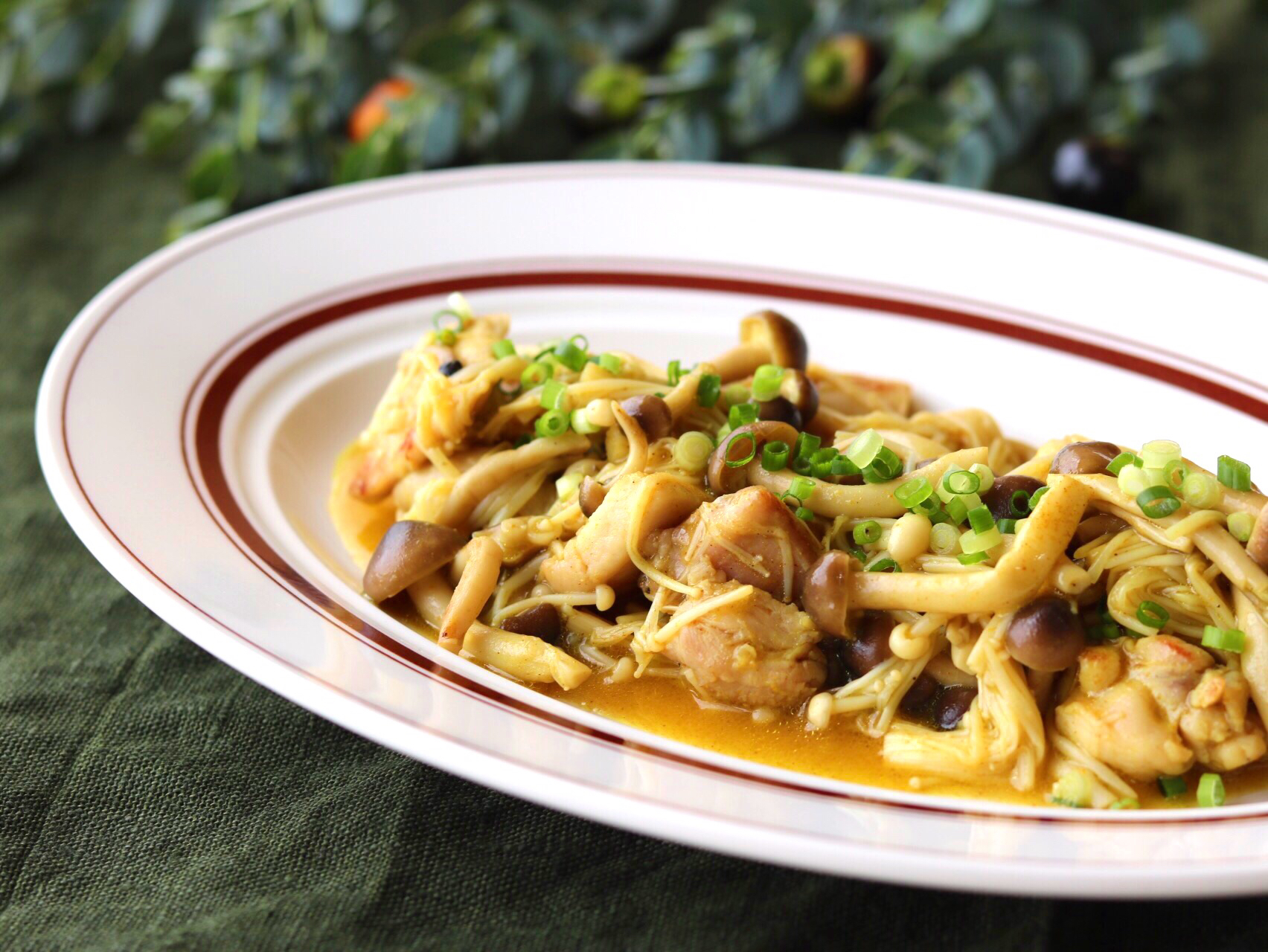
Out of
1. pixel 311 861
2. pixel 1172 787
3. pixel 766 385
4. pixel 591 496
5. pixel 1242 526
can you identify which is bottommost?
pixel 311 861

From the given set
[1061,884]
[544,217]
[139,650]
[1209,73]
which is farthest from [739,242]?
[1209,73]

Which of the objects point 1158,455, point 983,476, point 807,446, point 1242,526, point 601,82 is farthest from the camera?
point 601,82

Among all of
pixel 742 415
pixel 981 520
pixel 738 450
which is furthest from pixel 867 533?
pixel 742 415

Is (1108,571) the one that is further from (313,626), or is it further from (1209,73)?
(1209,73)

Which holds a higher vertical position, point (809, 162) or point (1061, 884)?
point (1061, 884)

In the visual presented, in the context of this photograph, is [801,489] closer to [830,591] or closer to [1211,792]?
[830,591]

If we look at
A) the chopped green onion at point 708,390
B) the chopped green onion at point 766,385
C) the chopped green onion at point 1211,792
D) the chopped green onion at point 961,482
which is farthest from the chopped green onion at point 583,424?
the chopped green onion at point 1211,792
